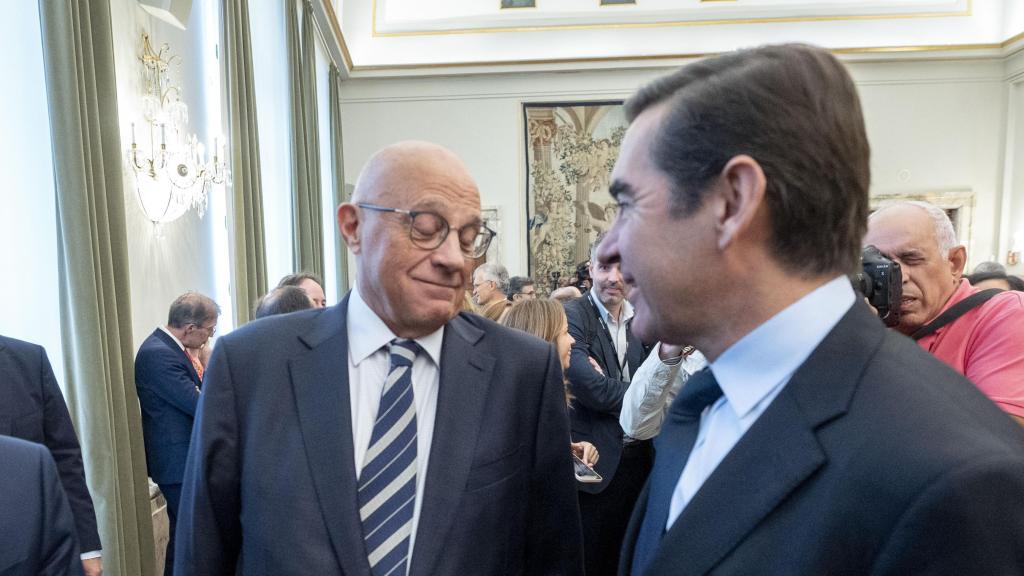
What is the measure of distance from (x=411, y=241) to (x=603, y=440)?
1872 mm

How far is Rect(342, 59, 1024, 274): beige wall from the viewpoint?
11.5 meters

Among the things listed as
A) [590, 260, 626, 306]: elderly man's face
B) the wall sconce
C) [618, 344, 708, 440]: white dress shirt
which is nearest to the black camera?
[618, 344, 708, 440]: white dress shirt

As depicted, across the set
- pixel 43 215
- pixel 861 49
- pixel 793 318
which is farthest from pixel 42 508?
pixel 861 49

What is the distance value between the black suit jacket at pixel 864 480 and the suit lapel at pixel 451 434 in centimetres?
60

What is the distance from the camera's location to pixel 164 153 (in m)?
4.29

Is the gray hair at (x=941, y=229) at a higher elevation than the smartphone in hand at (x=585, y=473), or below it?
higher

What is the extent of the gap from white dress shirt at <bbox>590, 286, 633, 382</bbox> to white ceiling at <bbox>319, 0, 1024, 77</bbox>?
883 cm

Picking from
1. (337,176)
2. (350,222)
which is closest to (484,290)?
(350,222)

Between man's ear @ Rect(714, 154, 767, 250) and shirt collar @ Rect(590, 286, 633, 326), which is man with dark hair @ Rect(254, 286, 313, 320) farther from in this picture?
man's ear @ Rect(714, 154, 767, 250)

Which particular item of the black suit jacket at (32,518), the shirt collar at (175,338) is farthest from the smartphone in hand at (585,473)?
the shirt collar at (175,338)

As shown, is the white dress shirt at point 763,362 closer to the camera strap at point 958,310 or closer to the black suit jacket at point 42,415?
the camera strap at point 958,310

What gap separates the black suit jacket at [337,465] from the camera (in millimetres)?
1342

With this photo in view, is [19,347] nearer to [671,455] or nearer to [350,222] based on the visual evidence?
[350,222]

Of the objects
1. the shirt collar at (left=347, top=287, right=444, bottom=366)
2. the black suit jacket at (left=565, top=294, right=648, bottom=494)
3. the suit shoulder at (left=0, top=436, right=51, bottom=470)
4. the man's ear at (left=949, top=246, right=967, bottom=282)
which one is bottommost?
the black suit jacket at (left=565, top=294, right=648, bottom=494)
